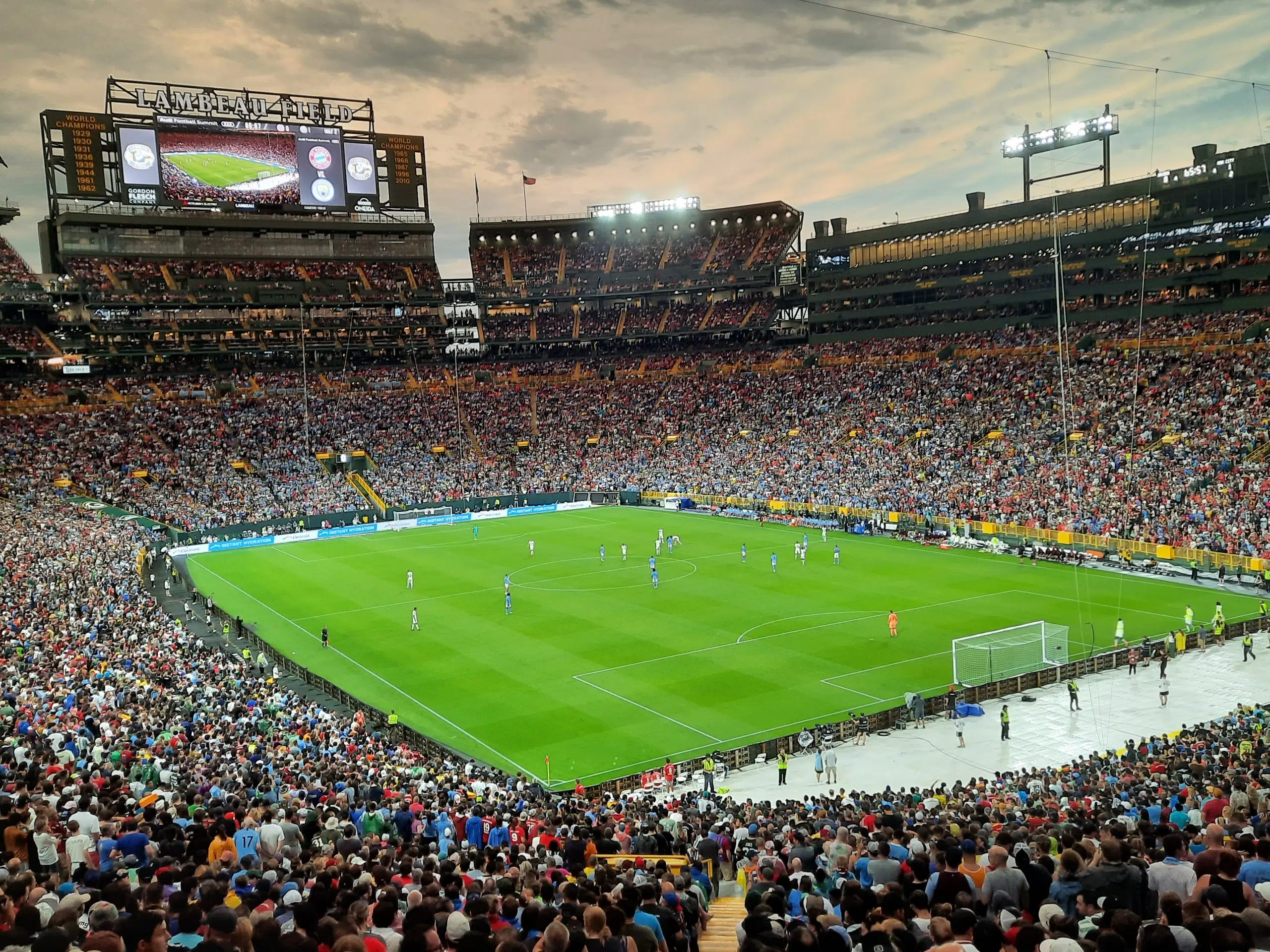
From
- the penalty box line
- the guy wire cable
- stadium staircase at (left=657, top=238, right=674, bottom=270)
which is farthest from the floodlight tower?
the penalty box line

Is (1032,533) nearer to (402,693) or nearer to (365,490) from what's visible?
(402,693)

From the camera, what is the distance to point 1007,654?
3359cm

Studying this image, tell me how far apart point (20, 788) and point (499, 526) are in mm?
55958

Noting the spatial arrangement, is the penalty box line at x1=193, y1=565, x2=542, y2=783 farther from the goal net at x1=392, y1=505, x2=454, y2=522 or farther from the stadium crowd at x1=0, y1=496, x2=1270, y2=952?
the goal net at x1=392, y1=505, x2=454, y2=522

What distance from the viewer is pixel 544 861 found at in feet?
43.9

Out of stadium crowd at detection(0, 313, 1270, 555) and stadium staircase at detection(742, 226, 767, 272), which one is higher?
stadium staircase at detection(742, 226, 767, 272)

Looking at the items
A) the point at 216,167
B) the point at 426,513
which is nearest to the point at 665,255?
the point at 216,167

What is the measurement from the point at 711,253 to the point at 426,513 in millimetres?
51657

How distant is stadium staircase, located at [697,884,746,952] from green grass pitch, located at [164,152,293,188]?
87.2 m

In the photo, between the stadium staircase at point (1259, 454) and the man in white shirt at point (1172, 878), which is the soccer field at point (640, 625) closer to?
the stadium staircase at point (1259, 454)

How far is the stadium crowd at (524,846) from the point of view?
7328mm

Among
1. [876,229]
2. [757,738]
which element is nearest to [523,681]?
[757,738]

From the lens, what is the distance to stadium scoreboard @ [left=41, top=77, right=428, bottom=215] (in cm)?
8362

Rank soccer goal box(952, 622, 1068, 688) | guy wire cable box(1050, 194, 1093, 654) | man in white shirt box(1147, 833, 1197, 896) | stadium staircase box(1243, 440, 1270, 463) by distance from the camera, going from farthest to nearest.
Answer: stadium staircase box(1243, 440, 1270, 463) < guy wire cable box(1050, 194, 1093, 654) < soccer goal box(952, 622, 1068, 688) < man in white shirt box(1147, 833, 1197, 896)
